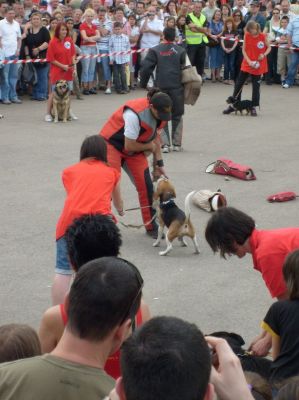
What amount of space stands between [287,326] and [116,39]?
14.7 metres

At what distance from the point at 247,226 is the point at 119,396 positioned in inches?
107

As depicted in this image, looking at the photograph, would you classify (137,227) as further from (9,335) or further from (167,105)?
(9,335)

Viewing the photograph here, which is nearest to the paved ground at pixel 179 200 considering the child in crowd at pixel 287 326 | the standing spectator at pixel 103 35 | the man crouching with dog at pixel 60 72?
the man crouching with dog at pixel 60 72

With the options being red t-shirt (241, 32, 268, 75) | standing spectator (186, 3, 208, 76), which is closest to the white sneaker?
red t-shirt (241, 32, 268, 75)

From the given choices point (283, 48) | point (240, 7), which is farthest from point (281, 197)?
point (240, 7)

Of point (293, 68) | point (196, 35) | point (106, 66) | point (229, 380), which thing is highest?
point (229, 380)

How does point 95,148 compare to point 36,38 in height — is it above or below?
above

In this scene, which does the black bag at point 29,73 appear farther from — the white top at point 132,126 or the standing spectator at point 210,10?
the white top at point 132,126

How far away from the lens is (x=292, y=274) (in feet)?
13.6

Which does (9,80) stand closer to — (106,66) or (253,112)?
(106,66)

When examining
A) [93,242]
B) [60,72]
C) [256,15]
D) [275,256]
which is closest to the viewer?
[93,242]

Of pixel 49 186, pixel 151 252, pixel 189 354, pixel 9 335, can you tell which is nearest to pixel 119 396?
pixel 189 354

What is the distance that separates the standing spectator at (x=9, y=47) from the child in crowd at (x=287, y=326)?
42.8ft

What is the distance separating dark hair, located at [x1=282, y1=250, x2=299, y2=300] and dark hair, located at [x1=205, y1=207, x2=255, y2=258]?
2.33 ft
